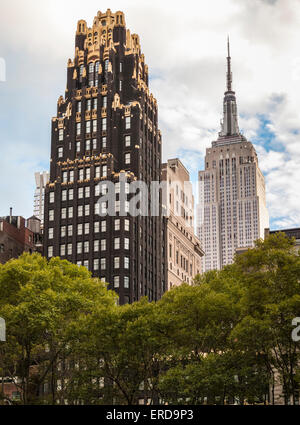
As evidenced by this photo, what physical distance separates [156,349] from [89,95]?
9244cm

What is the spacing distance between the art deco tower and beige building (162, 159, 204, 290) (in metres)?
15.5

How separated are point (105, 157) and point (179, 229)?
3838 cm

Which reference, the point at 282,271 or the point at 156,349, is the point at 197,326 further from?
the point at 282,271

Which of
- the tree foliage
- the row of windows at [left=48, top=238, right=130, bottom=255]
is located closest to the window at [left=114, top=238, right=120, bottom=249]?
the row of windows at [left=48, top=238, right=130, bottom=255]

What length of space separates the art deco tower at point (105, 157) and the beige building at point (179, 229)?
15481mm

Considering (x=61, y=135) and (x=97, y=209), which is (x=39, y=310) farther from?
(x=61, y=135)

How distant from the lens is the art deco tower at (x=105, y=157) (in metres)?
123

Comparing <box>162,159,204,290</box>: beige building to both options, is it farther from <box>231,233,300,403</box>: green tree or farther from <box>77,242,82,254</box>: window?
<box>231,233,300,403</box>: green tree

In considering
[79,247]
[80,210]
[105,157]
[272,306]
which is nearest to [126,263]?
[79,247]

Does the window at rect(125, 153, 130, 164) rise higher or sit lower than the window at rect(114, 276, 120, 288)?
higher

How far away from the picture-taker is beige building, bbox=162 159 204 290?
15350cm

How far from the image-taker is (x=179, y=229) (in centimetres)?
16038

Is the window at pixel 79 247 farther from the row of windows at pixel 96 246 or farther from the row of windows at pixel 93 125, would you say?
the row of windows at pixel 93 125

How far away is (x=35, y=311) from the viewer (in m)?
54.6
